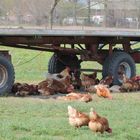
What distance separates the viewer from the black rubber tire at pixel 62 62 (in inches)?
712

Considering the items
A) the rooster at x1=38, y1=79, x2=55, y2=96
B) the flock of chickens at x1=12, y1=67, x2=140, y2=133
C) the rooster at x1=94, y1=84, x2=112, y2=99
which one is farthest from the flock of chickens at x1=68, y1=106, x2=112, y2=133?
the rooster at x1=38, y1=79, x2=55, y2=96

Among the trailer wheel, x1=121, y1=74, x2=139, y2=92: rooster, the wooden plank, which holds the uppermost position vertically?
the wooden plank

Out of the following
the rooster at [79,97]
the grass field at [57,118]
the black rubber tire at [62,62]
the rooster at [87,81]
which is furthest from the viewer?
the black rubber tire at [62,62]

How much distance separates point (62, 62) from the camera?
18.1 m

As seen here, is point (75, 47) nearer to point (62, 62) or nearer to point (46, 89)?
point (62, 62)

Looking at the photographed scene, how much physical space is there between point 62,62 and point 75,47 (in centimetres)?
103

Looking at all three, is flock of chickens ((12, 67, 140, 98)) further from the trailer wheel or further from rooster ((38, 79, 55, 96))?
the trailer wheel

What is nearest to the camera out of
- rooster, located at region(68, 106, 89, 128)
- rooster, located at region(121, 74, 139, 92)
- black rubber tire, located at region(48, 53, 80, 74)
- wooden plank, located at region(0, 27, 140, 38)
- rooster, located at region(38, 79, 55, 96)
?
rooster, located at region(68, 106, 89, 128)

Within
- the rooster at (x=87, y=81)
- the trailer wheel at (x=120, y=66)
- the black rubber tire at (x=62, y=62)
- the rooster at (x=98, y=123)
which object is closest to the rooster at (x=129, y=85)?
the trailer wheel at (x=120, y=66)

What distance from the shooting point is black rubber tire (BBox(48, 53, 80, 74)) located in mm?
18094

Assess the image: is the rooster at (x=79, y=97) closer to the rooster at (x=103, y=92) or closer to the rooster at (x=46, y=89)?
the rooster at (x=103, y=92)

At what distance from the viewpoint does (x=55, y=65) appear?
18.2 metres

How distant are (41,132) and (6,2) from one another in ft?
69.3

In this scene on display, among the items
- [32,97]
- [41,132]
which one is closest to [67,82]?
[32,97]
